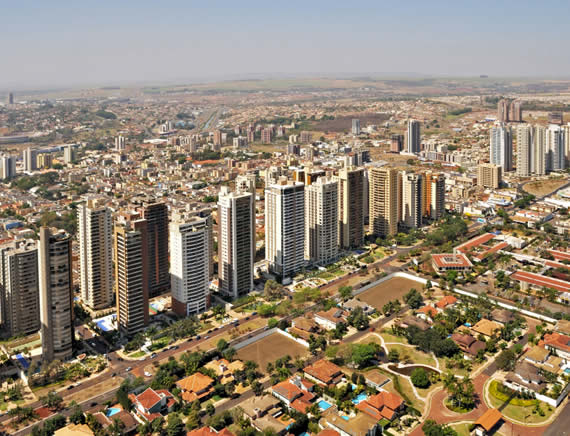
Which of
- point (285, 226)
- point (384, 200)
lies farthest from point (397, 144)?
point (285, 226)

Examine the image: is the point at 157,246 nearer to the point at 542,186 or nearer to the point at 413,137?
the point at 542,186

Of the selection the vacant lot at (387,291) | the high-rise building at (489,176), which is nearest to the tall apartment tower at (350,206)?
the vacant lot at (387,291)

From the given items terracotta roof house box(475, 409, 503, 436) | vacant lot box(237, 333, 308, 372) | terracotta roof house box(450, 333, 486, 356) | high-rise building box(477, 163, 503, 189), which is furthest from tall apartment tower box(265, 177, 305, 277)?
high-rise building box(477, 163, 503, 189)

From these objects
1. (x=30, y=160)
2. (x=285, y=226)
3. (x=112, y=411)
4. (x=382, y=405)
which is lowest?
(x=112, y=411)

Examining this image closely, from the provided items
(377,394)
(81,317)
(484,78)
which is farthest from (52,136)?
(484,78)

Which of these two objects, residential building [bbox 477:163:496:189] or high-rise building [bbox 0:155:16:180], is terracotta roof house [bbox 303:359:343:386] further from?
high-rise building [bbox 0:155:16:180]

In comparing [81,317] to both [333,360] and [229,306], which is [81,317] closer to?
[229,306]
